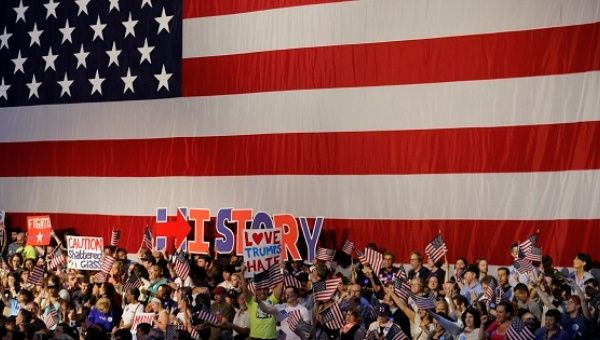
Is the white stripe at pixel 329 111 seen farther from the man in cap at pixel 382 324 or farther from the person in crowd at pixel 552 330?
the man in cap at pixel 382 324

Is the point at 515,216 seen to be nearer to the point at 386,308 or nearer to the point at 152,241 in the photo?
the point at 386,308

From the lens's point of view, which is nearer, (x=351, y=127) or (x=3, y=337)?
(x=3, y=337)

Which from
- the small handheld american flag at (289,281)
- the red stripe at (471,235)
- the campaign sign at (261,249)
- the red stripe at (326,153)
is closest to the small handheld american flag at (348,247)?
the red stripe at (471,235)

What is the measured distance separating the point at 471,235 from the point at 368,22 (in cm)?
389

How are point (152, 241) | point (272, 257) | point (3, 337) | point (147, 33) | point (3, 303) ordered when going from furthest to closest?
point (147, 33) < point (152, 241) < point (3, 303) < point (272, 257) < point (3, 337)

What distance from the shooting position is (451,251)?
18000 millimetres

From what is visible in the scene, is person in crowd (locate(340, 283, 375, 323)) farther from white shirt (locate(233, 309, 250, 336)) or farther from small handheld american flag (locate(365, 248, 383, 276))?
small handheld american flag (locate(365, 248, 383, 276))

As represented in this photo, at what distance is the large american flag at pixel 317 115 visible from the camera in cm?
1738

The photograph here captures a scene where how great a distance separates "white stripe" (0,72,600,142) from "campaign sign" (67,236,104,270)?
3.08 meters

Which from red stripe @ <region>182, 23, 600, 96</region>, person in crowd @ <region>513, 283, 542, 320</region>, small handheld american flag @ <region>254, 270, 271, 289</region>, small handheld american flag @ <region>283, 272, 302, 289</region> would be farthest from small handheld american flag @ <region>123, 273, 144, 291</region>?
person in crowd @ <region>513, 283, 542, 320</region>

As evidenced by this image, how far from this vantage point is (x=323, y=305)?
45.6 ft

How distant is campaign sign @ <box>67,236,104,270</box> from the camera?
19.2m

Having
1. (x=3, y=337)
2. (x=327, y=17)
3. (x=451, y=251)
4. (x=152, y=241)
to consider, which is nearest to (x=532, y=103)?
(x=451, y=251)

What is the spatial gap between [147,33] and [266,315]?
10256mm
